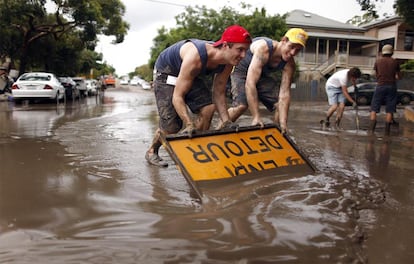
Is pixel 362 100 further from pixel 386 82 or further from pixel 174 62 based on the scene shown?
pixel 174 62

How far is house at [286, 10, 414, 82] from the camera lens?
3319 cm

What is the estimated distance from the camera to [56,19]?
2392 cm

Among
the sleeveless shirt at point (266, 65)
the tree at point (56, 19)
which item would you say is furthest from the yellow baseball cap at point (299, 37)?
the tree at point (56, 19)

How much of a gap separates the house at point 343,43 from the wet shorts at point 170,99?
2919 centimetres

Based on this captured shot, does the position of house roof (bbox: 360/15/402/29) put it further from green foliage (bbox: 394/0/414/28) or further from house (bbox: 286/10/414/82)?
green foliage (bbox: 394/0/414/28)

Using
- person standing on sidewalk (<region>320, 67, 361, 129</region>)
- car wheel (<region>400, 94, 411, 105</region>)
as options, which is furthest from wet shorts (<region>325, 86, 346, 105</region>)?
car wheel (<region>400, 94, 411, 105</region>)

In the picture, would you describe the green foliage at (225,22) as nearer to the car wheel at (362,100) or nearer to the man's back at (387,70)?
the car wheel at (362,100)

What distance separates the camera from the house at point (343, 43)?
109ft

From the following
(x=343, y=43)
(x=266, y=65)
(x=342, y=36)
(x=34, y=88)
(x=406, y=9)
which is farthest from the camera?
(x=343, y=43)

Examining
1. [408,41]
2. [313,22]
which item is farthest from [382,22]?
[313,22]

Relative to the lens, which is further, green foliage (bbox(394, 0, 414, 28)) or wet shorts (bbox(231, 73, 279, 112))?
green foliage (bbox(394, 0, 414, 28))

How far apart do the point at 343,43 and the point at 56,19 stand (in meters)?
23.5

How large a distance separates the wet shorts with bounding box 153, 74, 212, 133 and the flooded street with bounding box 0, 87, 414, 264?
0.49 metres

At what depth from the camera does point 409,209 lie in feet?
10.0
